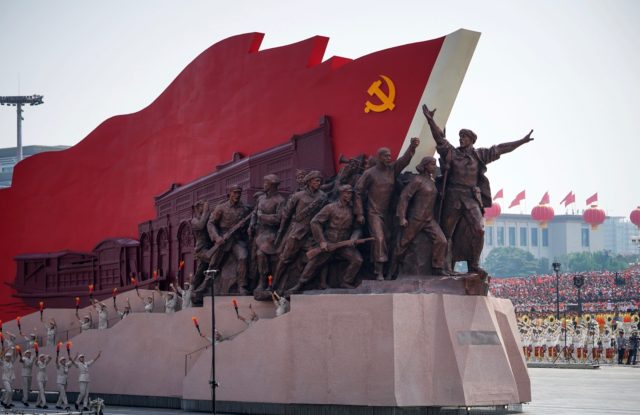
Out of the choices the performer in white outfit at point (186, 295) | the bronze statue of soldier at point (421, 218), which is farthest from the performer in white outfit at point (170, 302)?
the bronze statue of soldier at point (421, 218)

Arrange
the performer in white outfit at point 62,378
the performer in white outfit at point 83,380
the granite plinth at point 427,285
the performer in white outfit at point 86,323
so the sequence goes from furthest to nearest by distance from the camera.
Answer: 1. the performer in white outfit at point 86,323
2. the performer in white outfit at point 62,378
3. the performer in white outfit at point 83,380
4. the granite plinth at point 427,285

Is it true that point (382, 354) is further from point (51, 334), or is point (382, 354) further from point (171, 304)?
point (51, 334)

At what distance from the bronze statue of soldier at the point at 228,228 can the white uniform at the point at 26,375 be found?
5.26 m

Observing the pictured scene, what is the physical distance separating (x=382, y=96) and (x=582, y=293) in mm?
46025

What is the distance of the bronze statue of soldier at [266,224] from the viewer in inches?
986

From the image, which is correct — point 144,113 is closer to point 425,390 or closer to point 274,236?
point 274,236

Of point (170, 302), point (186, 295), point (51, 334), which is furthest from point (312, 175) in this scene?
point (51, 334)

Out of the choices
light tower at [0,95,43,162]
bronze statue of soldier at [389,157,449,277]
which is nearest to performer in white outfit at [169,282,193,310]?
bronze statue of soldier at [389,157,449,277]

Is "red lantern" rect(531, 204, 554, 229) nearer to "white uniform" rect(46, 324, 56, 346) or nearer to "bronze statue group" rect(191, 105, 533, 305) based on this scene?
"white uniform" rect(46, 324, 56, 346)

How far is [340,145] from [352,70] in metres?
1.61

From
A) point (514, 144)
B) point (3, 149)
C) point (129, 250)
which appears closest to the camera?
point (514, 144)

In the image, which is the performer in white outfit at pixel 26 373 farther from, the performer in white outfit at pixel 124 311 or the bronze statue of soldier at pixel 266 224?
the bronze statue of soldier at pixel 266 224

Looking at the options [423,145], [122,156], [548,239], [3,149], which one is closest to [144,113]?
[122,156]

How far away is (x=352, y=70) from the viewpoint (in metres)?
25.3
